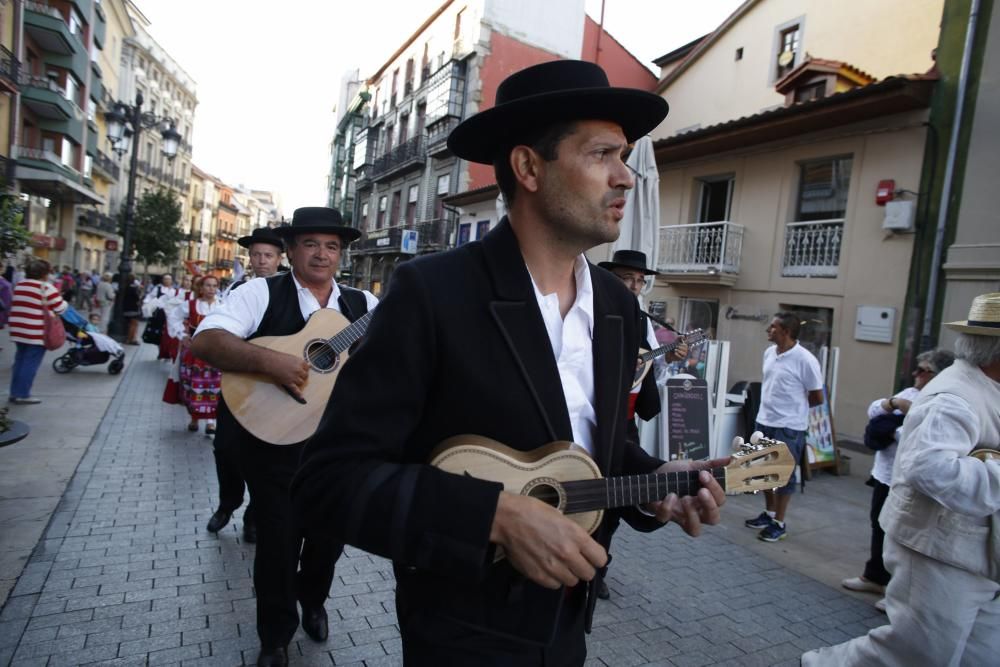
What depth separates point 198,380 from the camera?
7.07m

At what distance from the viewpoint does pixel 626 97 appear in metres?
1.53

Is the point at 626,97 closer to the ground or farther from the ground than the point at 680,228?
closer to the ground

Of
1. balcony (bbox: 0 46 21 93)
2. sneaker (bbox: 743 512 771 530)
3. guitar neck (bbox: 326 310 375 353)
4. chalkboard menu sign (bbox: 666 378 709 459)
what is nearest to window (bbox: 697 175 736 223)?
chalkboard menu sign (bbox: 666 378 709 459)

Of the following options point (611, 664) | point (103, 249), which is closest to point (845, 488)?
point (611, 664)

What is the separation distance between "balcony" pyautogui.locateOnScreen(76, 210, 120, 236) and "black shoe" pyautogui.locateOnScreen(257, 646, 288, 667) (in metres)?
40.2

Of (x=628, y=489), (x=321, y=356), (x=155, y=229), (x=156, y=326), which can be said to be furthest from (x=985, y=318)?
(x=155, y=229)

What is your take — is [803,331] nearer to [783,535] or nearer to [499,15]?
[783,535]

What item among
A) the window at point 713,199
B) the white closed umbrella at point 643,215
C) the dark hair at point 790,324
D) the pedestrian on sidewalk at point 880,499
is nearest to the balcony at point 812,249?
the window at point 713,199

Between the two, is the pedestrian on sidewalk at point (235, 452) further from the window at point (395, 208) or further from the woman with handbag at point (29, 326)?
the window at point (395, 208)

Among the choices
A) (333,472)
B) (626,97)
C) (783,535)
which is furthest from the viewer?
(783,535)

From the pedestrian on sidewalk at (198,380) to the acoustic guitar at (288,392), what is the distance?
340 cm

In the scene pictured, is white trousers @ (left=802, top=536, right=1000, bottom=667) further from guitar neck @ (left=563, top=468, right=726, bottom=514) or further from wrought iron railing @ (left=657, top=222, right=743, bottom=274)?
wrought iron railing @ (left=657, top=222, right=743, bottom=274)

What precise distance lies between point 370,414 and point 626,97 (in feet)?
3.36

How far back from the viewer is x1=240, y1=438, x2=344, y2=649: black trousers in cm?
285
